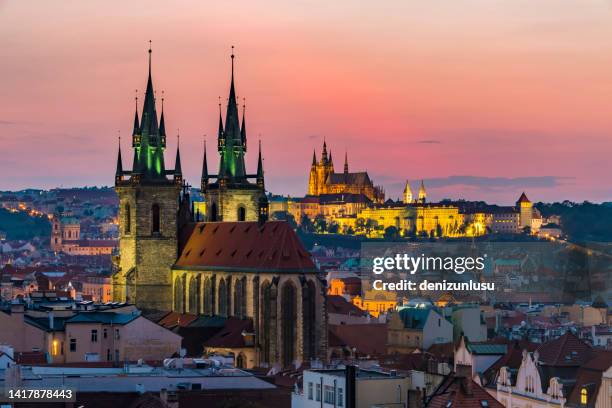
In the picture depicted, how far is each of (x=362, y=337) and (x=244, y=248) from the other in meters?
8.67

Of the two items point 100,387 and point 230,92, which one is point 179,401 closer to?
point 100,387

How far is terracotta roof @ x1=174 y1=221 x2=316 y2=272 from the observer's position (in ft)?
297

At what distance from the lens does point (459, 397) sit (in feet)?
138

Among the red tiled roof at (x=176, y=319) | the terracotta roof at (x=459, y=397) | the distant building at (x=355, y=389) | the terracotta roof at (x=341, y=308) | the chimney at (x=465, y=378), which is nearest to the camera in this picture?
the terracotta roof at (x=459, y=397)

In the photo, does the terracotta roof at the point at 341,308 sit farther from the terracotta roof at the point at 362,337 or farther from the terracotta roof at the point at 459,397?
the terracotta roof at the point at 459,397

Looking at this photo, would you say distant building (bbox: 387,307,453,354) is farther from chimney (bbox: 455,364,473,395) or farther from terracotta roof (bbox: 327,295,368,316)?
chimney (bbox: 455,364,473,395)

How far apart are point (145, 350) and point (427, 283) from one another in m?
102

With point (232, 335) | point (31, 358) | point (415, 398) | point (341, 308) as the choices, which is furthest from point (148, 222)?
point (415, 398)

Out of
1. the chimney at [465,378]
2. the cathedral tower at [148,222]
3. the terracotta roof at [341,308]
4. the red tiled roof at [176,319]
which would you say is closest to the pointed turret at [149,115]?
the cathedral tower at [148,222]

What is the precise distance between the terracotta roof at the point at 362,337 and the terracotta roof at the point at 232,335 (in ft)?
16.2

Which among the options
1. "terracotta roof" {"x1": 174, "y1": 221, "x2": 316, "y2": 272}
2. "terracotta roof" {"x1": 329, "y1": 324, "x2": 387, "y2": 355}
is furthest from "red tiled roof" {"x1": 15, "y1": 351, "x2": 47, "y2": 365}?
"terracotta roof" {"x1": 329, "y1": 324, "x2": 387, "y2": 355}

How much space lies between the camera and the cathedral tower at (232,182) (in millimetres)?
108688

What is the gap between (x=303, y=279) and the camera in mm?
89438

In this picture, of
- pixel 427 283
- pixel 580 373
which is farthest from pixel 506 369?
pixel 427 283
